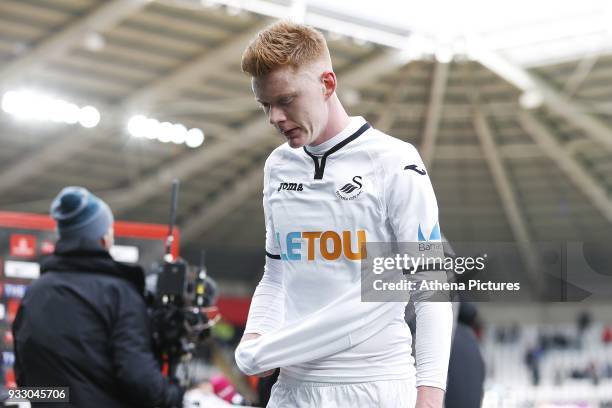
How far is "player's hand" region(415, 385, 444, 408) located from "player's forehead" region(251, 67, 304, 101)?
30.9 inches

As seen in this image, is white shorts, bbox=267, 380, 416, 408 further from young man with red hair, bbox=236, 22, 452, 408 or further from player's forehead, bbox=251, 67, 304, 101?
player's forehead, bbox=251, 67, 304, 101

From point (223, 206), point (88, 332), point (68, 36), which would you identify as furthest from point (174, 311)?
point (223, 206)

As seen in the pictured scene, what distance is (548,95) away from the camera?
65.6 ft

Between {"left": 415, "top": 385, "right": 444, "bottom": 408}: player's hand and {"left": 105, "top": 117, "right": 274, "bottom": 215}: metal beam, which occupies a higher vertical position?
{"left": 105, "top": 117, "right": 274, "bottom": 215}: metal beam

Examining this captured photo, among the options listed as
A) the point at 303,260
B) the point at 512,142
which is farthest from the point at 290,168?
the point at 512,142

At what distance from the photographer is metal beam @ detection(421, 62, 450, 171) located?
1997 centimetres

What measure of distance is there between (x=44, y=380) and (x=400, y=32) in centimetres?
1508

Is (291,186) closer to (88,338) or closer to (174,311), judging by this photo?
(88,338)

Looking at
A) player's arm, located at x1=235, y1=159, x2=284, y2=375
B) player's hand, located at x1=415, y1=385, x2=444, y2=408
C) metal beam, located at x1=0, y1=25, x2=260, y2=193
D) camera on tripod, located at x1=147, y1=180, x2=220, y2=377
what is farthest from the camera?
metal beam, located at x1=0, y1=25, x2=260, y2=193

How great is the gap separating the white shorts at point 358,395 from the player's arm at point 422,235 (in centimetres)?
11

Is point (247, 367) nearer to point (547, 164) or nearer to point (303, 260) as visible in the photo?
point (303, 260)

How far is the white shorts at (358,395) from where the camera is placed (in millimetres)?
2154

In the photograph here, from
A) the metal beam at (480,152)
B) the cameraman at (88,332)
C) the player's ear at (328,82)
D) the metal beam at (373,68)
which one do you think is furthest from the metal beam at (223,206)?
the player's ear at (328,82)

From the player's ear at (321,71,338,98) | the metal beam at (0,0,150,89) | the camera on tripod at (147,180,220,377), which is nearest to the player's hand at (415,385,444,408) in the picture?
the player's ear at (321,71,338,98)
